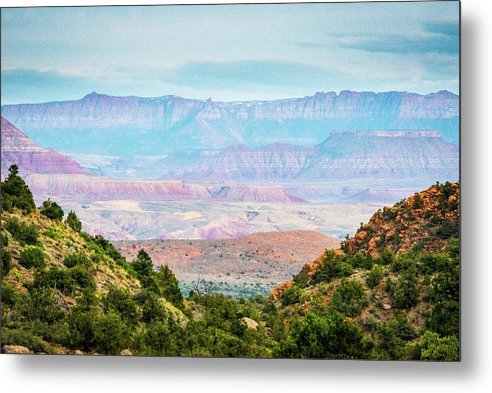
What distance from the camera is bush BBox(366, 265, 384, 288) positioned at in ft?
34.8

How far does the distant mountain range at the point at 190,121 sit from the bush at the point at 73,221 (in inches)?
24.5

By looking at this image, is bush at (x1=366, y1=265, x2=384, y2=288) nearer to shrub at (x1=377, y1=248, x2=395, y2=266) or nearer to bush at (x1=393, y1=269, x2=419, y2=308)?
shrub at (x1=377, y1=248, x2=395, y2=266)

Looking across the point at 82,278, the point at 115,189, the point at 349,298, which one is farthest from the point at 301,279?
the point at 82,278

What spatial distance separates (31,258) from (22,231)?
29cm

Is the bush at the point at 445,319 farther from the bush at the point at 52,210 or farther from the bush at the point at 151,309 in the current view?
the bush at the point at 52,210

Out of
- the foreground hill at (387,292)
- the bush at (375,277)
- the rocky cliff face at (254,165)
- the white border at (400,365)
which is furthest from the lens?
the rocky cliff face at (254,165)

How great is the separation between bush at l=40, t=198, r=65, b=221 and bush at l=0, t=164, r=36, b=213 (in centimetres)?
11

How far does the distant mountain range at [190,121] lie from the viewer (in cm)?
1050

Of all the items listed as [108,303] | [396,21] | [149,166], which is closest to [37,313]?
[108,303]

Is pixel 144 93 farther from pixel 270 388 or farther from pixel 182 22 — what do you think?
pixel 270 388

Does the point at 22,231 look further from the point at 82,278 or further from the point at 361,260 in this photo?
the point at 361,260

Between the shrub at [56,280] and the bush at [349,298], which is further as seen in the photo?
the shrub at [56,280]

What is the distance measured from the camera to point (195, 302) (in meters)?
10.7

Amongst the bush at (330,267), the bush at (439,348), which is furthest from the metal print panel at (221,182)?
the bush at (439,348)
